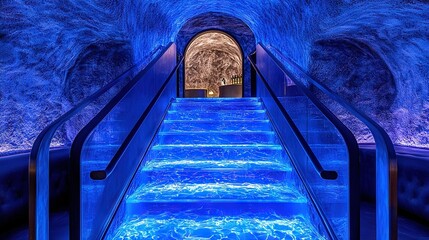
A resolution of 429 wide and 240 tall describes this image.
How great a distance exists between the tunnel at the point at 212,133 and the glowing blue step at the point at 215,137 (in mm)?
17

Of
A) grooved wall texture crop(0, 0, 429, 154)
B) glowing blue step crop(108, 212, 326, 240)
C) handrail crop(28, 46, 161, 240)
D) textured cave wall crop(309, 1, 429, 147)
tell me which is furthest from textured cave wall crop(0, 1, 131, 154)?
textured cave wall crop(309, 1, 429, 147)

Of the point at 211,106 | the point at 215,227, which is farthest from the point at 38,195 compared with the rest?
the point at 211,106

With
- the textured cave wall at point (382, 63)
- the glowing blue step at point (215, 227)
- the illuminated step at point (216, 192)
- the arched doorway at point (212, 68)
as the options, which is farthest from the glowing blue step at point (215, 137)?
the arched doorway at point (212, 68)

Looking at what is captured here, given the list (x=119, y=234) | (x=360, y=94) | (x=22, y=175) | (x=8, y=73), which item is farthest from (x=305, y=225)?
(x=8, y=73)

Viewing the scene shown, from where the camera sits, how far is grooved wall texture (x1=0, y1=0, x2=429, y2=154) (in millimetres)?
2891

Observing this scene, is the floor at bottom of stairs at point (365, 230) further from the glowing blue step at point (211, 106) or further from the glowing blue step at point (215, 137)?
the glowing blue step at point (211, 106)

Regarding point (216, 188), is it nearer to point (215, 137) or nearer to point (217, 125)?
point (215, 137)

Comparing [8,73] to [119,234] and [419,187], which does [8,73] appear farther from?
[419,187]

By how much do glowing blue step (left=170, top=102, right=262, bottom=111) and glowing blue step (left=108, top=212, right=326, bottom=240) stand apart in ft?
8.47

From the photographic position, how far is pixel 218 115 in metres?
4.43

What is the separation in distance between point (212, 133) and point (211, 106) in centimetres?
121

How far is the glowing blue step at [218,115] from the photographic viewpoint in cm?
435

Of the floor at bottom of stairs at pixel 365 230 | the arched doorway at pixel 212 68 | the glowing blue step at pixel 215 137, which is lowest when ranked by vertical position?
the floor at bottom of stairs at pixel 365 230

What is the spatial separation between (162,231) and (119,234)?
31 cm
